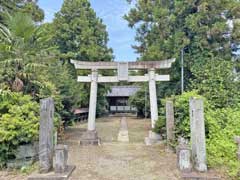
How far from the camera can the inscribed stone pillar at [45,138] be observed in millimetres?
6230

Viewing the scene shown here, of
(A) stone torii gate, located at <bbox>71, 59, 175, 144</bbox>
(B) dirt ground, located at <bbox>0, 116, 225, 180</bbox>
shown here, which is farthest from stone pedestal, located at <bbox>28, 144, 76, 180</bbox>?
(A) stone torii gate, located at <bbox>71, 59, 175, 144</bbox>

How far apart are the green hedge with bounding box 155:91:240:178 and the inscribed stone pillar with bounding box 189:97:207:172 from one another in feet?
1.74

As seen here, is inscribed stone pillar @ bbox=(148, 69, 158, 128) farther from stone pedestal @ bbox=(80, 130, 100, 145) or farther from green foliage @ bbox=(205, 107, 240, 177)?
green foliage @ bbox=(205, 107, 240, 177)

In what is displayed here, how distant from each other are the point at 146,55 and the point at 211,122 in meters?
9.15

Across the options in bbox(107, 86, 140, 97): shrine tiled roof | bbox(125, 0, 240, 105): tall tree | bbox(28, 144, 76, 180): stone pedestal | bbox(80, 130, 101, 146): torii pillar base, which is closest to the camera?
bbox(28, 144, 76, 180): stone pedestal

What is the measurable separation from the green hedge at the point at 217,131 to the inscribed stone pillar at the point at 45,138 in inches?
152

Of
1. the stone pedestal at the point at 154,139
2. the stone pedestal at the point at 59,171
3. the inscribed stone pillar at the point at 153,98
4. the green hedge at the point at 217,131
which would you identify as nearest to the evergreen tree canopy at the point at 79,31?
the inscribed stone pillar at the point at 153,98

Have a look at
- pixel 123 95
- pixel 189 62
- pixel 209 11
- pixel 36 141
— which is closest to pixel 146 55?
pixel 189 62

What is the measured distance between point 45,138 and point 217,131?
5405 mm

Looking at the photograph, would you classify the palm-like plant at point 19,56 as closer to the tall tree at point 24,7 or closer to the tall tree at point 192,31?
the tall tree at point 24,7

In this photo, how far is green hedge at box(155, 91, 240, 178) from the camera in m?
6.78

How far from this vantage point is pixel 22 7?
52.6 ft

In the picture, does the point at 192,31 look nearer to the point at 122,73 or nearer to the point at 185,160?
the point at 122,73

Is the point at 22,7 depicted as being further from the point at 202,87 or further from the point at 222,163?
the point at 222,163
